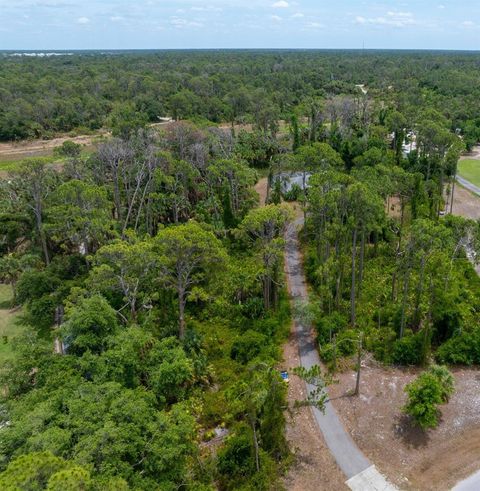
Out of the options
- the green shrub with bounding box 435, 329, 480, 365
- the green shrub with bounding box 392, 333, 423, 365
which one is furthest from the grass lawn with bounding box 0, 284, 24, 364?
the green shrub with bounding box 435, 329, 480, 365

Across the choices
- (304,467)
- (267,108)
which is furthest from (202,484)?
(267,108)

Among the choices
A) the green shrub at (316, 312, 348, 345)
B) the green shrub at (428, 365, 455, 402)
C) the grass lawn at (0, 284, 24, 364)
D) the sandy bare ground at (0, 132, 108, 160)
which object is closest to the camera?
the green shrub at (428, 365, 455, 402)

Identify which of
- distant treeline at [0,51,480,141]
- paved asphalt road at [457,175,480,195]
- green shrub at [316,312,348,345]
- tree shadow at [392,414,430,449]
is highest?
distant treeline at [0,51,480,141]

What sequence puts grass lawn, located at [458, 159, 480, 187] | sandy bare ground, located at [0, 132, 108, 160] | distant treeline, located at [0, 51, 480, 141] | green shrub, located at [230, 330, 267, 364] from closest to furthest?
green shrub, located at [230, 330, 267, 364], grass lawn, located at [458, 159, 480, 187], sandy bare ground, located at [0, 132, 108, 160], distant treeline, located at [0, 51, 480, 141]

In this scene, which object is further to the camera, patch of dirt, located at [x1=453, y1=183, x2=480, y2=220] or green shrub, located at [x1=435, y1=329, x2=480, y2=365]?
patch of dirt, located at [x1=453, y1=183, x2=480, y2=220]

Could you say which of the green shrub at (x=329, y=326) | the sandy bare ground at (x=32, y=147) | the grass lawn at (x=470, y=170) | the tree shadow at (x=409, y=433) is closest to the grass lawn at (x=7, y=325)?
the green shrub at (x=329, y=326)

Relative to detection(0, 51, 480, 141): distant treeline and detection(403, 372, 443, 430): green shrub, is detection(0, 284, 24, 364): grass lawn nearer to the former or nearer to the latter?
detection(403, 372, 443, 430): green shrub

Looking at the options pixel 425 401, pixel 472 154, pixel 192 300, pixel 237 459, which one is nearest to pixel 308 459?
pixel 237 459

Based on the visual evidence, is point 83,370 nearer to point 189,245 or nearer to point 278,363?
point 189,245

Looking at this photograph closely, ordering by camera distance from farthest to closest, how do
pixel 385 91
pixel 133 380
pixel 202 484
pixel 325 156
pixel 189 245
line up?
pixel 385 91 < pixel 325 156 < pixel 189 245 < pixel 133 380 < pixel 202 484
